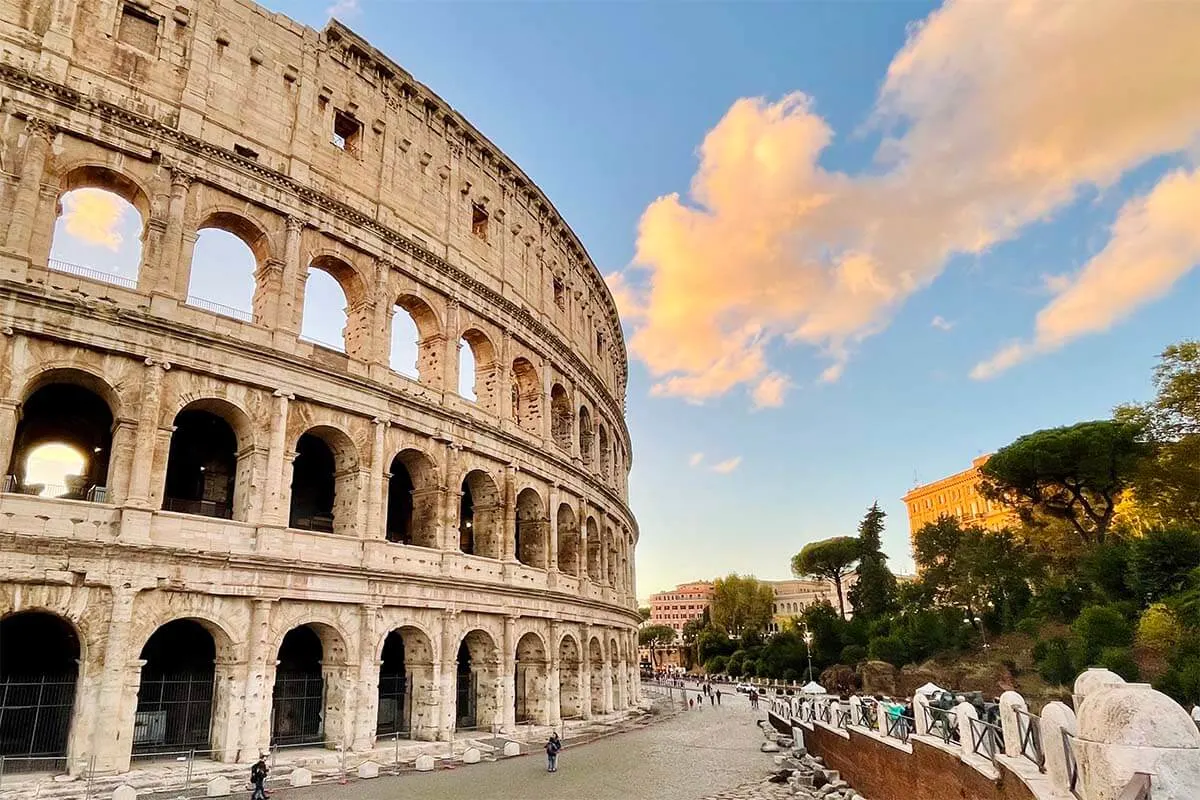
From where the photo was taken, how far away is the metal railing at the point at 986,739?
315 inches

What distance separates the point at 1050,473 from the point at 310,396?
41.9 metres

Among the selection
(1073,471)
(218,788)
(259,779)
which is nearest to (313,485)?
(218,788)

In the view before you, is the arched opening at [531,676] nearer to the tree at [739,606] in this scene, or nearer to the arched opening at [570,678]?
the arched opening at [570,678]

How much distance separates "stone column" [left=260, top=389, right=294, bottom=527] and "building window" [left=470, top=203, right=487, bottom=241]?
35.2ft

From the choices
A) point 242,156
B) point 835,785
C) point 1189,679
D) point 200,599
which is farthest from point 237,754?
point 1189,679

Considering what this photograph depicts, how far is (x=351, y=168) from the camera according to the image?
20.6 meters

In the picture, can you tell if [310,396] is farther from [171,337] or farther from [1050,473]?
[1050,473]

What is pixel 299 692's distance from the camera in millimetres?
17859

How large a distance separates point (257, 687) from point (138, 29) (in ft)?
50.5

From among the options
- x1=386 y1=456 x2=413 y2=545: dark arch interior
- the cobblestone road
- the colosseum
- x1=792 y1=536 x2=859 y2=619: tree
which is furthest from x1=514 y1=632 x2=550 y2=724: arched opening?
x1=792 y1=536 x2=859 y2=619: tree

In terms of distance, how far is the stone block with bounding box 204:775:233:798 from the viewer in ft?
40.7

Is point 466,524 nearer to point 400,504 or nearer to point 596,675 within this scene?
point 400,504

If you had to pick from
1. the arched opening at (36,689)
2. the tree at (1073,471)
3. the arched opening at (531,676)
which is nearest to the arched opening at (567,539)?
the arched opening at (531,676)

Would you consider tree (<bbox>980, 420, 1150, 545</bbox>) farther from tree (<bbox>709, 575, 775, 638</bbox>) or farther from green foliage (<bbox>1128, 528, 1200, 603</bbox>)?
tree (<bbox>709, 575, 775, 638</bbox>)
